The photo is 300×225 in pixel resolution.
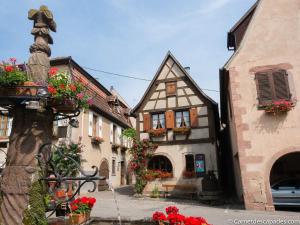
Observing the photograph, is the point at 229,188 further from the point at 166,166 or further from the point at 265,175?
the point at 265,175

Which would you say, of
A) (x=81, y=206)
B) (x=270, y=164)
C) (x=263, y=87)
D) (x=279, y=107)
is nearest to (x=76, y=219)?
(x=81, y=206)

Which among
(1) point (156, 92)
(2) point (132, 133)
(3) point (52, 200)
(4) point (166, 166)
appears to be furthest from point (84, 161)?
(3) point (52, 200)

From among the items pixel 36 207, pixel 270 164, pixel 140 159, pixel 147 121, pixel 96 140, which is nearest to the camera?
pixel 36 207

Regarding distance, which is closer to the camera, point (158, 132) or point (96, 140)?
point (158, 132)

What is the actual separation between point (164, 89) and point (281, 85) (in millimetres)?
7480

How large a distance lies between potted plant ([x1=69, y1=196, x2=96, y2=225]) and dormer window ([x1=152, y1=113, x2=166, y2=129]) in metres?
9.92

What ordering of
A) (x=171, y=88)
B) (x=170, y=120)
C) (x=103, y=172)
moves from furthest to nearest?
1. (x=103, y=172)
2. (x=171, y=88)
3. (x=170, y=120)

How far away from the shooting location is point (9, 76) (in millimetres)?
3945

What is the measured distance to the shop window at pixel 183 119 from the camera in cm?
1593

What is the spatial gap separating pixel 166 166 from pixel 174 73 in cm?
579

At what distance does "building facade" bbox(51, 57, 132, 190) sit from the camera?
16.9m

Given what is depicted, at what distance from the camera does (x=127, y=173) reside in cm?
2459

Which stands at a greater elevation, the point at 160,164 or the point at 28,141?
the point at 28,141

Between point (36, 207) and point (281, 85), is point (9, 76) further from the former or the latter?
point (281, 85)
